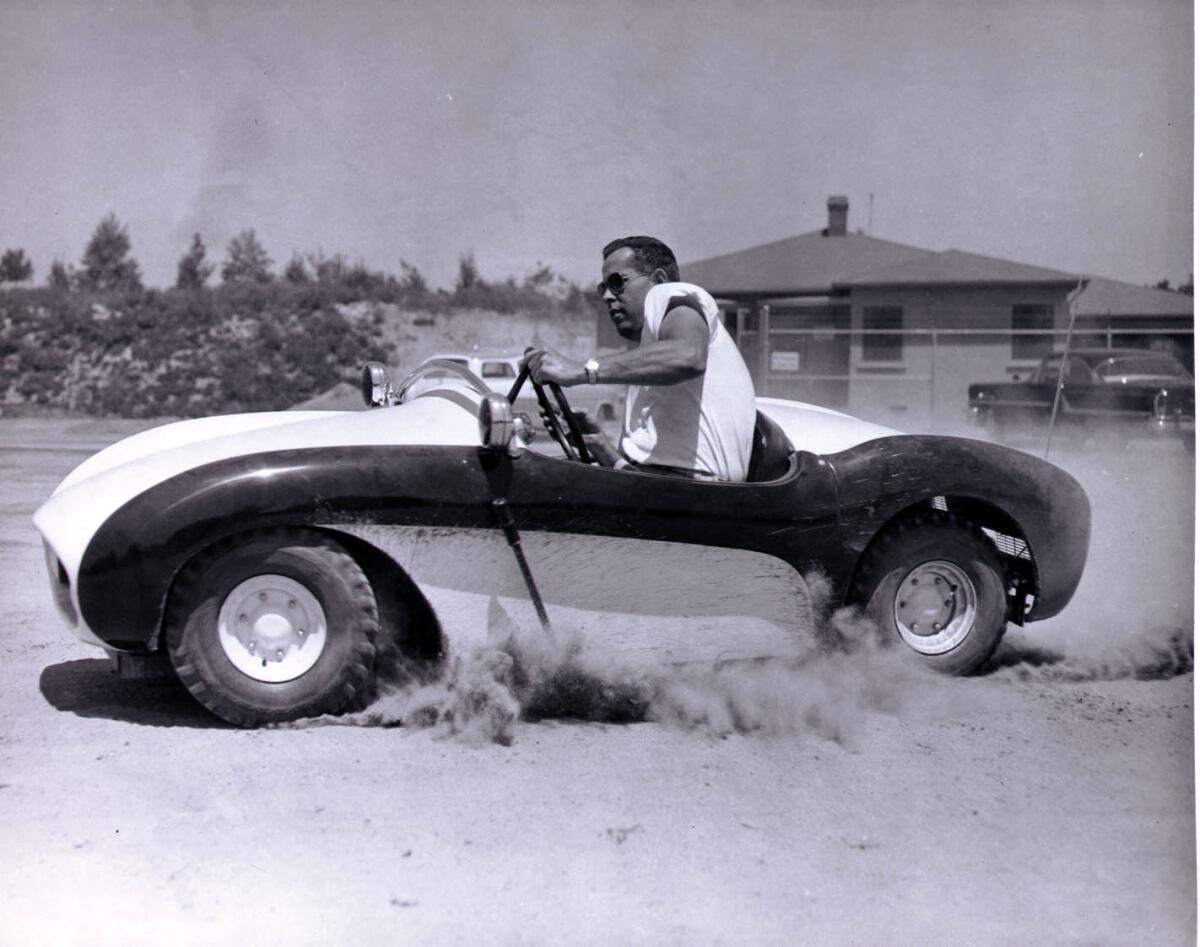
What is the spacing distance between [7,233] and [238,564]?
8.81 ft

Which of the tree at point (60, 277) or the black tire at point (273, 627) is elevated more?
the tree at point (60, 277)

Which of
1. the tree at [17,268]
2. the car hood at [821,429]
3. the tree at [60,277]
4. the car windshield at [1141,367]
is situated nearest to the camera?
the car hood at [821,429]

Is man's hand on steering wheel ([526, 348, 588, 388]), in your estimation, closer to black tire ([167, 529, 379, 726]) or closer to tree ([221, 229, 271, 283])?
black tire ([167, 529, 379, 726])

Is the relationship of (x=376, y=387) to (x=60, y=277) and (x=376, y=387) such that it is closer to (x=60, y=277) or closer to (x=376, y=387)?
(x=376, y=387)

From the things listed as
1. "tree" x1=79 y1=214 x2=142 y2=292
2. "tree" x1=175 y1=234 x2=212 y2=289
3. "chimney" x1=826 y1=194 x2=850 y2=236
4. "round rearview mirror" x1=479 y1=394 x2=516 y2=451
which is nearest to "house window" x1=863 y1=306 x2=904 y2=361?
"chimney" x1=826 y1=194 x2=850 y2=236

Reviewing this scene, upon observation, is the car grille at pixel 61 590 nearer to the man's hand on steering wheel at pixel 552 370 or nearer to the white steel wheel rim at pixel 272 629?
the white steel wheel rim at pixel 272 629

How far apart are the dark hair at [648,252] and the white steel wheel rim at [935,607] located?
138cm

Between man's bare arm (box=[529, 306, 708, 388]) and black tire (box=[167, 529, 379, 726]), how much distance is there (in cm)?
86

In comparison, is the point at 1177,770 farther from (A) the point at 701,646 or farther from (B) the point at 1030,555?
(A) the point at 701,646

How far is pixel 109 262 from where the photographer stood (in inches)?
1235

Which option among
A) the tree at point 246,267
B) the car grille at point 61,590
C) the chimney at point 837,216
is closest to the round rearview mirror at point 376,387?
the car grille at point 61,590

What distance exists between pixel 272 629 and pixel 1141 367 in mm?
16677

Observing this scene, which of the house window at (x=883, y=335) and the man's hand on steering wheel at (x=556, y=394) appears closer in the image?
the man's hand on steering wheel at (x=556, y=394)

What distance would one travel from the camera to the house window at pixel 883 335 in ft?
75.1
